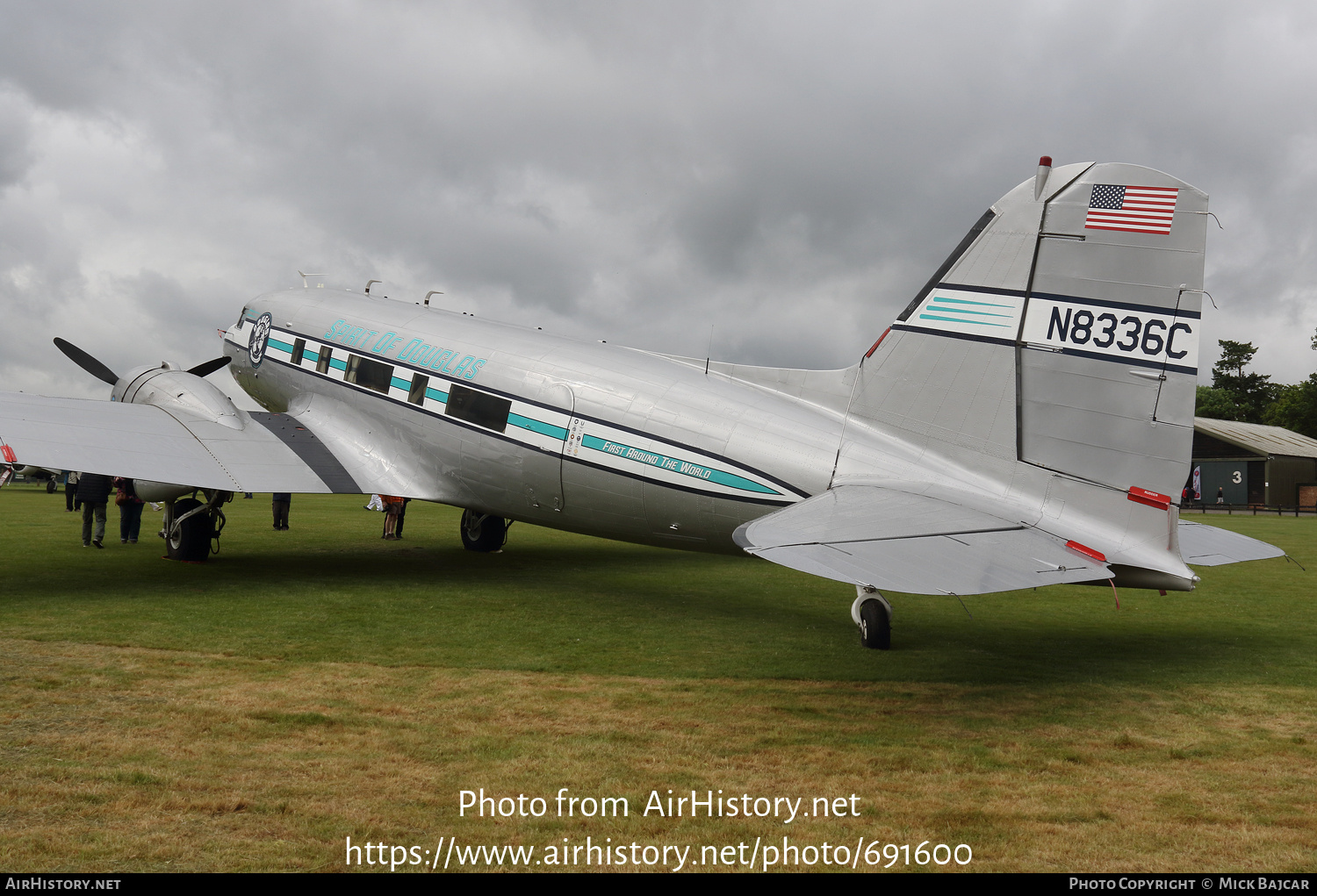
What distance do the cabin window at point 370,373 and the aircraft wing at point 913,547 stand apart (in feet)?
25.7

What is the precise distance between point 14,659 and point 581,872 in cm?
597

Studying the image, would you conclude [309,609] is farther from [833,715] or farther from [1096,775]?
[1096,775]

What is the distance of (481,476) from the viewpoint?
11.6 meters

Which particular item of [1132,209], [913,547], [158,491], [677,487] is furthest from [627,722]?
[158,491]

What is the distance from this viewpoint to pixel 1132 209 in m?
7.29

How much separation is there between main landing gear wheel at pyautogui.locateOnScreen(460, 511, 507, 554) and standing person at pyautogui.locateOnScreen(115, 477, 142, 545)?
605 centimetres

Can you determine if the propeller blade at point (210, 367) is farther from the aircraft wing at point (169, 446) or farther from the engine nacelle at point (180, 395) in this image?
the aircraft wing at point (169, 446)

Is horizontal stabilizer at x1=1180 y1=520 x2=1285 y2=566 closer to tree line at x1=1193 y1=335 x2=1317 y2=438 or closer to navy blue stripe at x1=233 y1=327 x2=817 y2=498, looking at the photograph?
navy blue stripe at x1=233 y1=327 x2=817 y2=498

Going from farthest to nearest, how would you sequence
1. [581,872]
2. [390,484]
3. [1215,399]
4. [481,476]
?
[1215,399] → [390,484] → [481,476] → [581,872]

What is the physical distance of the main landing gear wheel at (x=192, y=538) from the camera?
13.5 metres

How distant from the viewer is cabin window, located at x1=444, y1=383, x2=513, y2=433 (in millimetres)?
11180

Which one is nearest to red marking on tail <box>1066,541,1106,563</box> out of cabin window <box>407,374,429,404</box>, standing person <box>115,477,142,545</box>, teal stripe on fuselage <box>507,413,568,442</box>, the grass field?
the grass field

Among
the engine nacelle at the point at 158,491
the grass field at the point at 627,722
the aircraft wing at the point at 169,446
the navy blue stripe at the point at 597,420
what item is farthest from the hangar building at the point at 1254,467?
the engine nacelle at the point at 158,491
